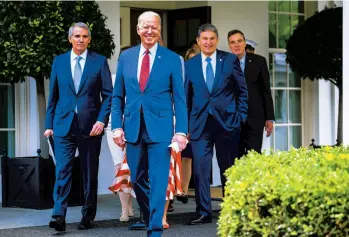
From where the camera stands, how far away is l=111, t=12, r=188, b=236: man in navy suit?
22.6 ft

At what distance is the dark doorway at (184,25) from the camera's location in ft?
40.4

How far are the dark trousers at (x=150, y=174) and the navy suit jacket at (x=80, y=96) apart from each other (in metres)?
1.33

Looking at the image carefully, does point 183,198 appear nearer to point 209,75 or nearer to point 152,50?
point 209,75

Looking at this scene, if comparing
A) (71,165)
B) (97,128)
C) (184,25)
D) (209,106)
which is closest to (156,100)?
(97,128)

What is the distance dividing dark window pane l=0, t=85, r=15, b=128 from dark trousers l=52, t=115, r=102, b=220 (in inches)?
108

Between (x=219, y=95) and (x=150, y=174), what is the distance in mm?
1981

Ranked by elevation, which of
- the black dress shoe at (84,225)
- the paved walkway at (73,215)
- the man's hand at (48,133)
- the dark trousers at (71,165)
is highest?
the man's hand at (48,133)

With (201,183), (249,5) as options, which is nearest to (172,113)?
(201,183)

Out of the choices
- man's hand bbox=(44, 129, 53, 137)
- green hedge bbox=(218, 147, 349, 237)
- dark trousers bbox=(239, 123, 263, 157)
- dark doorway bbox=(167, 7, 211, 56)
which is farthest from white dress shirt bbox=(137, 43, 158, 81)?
dark doorway bbox=(167, 7, 211, 56)

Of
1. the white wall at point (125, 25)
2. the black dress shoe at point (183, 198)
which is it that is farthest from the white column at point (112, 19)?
the black dress shoe at point (183, 198)

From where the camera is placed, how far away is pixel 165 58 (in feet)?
23.1

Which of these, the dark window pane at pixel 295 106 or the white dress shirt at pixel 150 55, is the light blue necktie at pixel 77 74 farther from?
the dark window pane at pixel 295 106

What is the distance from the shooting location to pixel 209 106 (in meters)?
8.68

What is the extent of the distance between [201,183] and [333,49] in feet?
13.6
